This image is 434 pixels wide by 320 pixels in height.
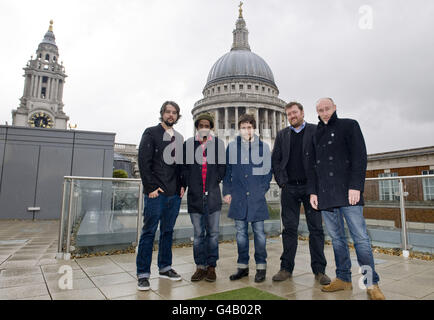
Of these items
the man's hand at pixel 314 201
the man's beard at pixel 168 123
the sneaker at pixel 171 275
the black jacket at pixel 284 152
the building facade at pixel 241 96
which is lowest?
the sneaker at pixel 171 275

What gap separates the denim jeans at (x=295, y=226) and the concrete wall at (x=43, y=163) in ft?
45.4

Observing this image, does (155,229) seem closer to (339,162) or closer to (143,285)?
(143,285)

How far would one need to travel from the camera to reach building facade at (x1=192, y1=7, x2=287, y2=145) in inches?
2482

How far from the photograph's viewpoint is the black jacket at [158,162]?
13.3 ft

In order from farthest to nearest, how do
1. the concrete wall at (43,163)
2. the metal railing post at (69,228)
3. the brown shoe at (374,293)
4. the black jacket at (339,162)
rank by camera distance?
the concrete wall at (43,163), the metal railing post at (69,228), the black jacket at (339,162), the brown shoe at (374,293)

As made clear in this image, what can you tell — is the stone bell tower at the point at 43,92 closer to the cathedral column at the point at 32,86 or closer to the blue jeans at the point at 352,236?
the cathedral column at the point at 32,86

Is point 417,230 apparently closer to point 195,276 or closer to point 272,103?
point 195,276

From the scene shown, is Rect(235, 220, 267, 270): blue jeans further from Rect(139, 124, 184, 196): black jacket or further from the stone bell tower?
the stone bell tower

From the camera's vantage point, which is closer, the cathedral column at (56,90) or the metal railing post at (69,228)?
the metal railing post at (69,228)

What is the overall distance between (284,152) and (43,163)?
1520cm

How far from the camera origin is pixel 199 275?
423 centimetres

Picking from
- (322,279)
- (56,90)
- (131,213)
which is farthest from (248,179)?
(56,90)

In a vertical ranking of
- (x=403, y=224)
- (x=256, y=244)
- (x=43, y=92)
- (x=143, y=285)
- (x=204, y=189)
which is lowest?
(x=143, y=285)

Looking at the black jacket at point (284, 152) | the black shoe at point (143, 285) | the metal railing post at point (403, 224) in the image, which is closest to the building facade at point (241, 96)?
the metal railing post at point (403, 224)
